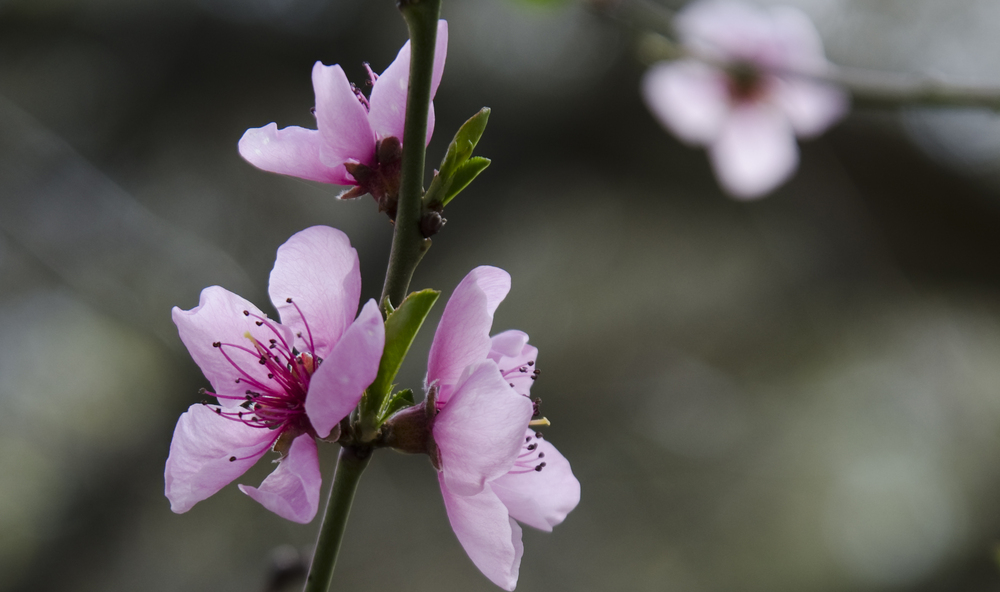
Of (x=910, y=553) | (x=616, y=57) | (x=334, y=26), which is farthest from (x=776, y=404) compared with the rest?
(x=334, y=26)

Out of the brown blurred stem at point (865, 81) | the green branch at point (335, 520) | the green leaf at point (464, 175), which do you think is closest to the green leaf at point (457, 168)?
the green leaf at point (464, 175)

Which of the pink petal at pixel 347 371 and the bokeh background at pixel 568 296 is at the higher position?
the pink petal at pixel 347 371

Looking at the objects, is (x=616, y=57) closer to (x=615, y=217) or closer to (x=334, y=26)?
(x=615, y=217)

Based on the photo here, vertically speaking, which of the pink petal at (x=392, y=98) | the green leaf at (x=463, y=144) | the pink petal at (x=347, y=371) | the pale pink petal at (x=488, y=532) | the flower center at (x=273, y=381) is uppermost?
the pink petal at (x=392, y=98)

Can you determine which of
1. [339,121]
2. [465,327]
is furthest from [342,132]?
[465,327]

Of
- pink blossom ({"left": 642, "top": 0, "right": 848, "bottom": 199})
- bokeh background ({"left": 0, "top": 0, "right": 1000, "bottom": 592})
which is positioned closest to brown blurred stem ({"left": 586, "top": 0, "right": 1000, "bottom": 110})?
pink blossom ({"left": 642, "top": 0, "right": 848, "bottom": 199})

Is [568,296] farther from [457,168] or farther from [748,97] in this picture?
[457,168]

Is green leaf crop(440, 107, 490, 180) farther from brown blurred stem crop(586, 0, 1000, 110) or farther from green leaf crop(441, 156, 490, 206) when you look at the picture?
brown blurred stem crop(586, 0, 1000, 110)

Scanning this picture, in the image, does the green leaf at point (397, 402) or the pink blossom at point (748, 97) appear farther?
the pink blossom at point (748, 97)

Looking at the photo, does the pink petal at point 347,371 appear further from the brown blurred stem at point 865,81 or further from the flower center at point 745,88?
the flower center at point 745,88
